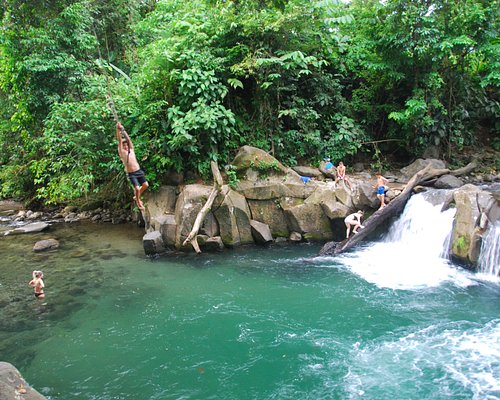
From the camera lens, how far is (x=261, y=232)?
39.3 ft

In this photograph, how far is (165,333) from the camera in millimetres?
7516

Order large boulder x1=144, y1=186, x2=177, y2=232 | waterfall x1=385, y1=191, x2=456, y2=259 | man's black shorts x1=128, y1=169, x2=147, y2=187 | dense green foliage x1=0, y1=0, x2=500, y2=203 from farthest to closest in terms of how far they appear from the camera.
A: dense green foliage x1=0, y1=0, x2=500, y2=203 < large boulder x1=144, y1=186, x2=177, y2=232 < waterfall x1=385, y1=191, x2=456, y2=259 < man's black shorts x1=128, y1=169, x2=147, y2=187

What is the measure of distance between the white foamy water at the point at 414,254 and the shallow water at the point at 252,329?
0.28 ft

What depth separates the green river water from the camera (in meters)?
5.95

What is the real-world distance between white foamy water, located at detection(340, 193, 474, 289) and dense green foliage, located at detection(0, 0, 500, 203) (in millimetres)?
3926

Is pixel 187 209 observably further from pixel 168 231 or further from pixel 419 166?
pixel 419 166

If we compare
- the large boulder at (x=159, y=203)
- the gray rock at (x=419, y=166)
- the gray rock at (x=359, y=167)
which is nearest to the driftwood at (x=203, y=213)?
the large boulder at (x=159, y=203)

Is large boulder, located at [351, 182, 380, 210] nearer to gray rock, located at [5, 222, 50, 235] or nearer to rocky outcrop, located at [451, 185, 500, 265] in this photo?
rocky outcrop, located at [451, 185, 500, 265]

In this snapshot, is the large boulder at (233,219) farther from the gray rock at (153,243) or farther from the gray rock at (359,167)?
the gray rock at (359,167)

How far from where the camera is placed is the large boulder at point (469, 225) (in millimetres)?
9438

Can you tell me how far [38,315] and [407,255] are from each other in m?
9.49

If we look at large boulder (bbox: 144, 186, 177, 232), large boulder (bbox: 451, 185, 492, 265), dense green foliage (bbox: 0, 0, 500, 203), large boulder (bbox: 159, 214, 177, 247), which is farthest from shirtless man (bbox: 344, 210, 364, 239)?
large boulder (bbox: 144, 186, 177, 232)

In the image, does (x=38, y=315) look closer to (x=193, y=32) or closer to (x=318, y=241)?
(x=318, y=241)

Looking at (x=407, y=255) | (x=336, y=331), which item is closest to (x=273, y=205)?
(x=407, y=255)
